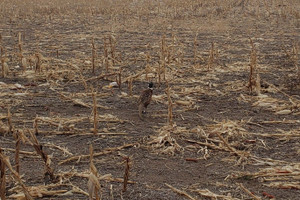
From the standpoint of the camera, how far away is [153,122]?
4.80m

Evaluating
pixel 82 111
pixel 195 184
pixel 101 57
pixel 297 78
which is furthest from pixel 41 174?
pixel 101 57

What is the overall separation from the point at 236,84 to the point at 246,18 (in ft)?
26.2

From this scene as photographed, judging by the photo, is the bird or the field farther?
the bird

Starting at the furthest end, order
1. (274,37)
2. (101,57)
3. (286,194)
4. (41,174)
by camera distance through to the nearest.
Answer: (274,37) → (101,57) → (41,174) → (286,194)

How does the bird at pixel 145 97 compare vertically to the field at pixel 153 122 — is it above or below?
above

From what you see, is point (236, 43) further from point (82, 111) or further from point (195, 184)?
point (195, 184)

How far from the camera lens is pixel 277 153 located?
402cm

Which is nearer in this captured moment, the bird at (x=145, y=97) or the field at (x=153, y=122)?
the field at (x=153, y=122)

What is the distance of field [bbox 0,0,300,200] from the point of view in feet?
11.0

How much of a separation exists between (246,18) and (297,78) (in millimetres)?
7916

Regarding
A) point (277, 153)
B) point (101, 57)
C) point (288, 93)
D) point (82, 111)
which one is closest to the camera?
point (277, 153)

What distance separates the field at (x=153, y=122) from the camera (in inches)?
131

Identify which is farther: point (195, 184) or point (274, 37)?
point (274, 37)

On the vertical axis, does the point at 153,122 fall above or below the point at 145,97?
below
